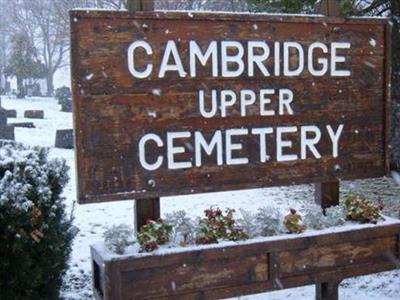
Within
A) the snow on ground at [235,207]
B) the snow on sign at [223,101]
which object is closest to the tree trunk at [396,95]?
the snow on ground at [235,207]

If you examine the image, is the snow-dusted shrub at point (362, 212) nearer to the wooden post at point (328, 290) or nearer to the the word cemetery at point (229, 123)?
the the word cemetery at point (229, 123)

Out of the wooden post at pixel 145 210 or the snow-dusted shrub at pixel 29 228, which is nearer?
the snow-dusted shrub at pixel 29 228

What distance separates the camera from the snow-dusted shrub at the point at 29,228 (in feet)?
12.4

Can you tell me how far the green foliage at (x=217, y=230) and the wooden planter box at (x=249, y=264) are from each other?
0.10 meters

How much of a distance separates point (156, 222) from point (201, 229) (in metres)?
0.32

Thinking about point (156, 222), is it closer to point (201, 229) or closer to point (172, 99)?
point (201, 229)

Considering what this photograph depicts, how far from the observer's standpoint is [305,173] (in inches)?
Answer: 168

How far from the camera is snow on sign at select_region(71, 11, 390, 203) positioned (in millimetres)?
3623

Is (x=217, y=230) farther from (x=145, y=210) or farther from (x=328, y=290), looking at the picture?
(x=328, y=290)

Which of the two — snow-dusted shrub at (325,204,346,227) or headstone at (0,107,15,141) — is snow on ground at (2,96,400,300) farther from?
headstone at (0,107,15,141)

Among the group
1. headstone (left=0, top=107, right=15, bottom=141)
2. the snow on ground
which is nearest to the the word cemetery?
the snow on ground

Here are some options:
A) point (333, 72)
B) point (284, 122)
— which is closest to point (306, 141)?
point (284, 122)

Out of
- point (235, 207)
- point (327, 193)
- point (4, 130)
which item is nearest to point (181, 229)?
point (327, 193)

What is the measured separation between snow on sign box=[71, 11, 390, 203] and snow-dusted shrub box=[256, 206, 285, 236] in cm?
22
